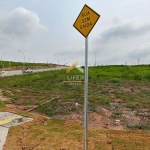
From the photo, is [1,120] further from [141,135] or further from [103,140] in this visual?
[141,135]

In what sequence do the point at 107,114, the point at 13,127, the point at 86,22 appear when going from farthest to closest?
the point at 107,114 < the point at 13,127 < the point at 86,22

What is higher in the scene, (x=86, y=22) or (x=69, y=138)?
(x=86, y=22)

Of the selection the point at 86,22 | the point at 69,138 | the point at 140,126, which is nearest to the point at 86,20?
the point at 86,22

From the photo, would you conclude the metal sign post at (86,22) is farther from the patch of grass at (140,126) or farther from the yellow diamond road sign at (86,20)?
the patch of grass at (140,126)

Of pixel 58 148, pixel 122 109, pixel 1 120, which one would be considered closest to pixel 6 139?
pixel 58 148

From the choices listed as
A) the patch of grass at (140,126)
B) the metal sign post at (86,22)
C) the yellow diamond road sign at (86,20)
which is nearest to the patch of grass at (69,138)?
the patch of grass at (140,126)

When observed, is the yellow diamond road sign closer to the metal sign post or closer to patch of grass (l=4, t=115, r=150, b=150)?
the metal sign post

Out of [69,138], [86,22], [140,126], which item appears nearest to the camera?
[86,22]

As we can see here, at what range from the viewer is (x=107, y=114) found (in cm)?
699

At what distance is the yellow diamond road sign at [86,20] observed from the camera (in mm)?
3135

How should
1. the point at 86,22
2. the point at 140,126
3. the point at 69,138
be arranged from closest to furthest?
the point at 86,22, the point at 69,138, the point at 140,126

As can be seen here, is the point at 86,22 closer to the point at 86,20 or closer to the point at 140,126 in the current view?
the point at 86,20

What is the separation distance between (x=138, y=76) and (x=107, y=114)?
1225cm

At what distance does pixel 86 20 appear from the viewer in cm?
324
